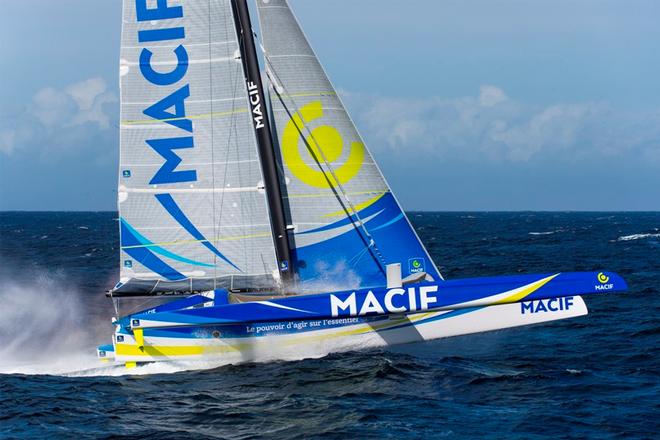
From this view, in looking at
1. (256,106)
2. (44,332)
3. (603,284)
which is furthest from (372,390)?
(44,332)

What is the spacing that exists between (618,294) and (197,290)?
15275 millimetres

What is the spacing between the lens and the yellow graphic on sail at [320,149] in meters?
17.4

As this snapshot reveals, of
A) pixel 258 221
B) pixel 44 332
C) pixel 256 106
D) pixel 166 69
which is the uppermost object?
pixel 166 69

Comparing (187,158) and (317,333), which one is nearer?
(317,333)

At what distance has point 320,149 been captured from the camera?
17.4 m

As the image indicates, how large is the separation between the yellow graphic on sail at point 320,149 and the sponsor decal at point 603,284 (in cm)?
519

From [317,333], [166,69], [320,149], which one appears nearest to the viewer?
[166,69]

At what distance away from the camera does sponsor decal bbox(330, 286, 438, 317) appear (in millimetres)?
16000

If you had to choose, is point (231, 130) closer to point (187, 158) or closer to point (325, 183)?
point (187, 158)

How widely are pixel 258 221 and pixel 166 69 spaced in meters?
3.49

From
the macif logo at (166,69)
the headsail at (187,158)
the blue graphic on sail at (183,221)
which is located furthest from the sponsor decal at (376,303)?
the macif logo at (166,69)

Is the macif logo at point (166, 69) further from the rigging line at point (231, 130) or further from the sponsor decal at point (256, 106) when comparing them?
the sponsor decal at point (256, 106)

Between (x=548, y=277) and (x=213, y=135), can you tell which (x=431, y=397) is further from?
(x=213, y=135)

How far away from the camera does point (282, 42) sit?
17.3m
